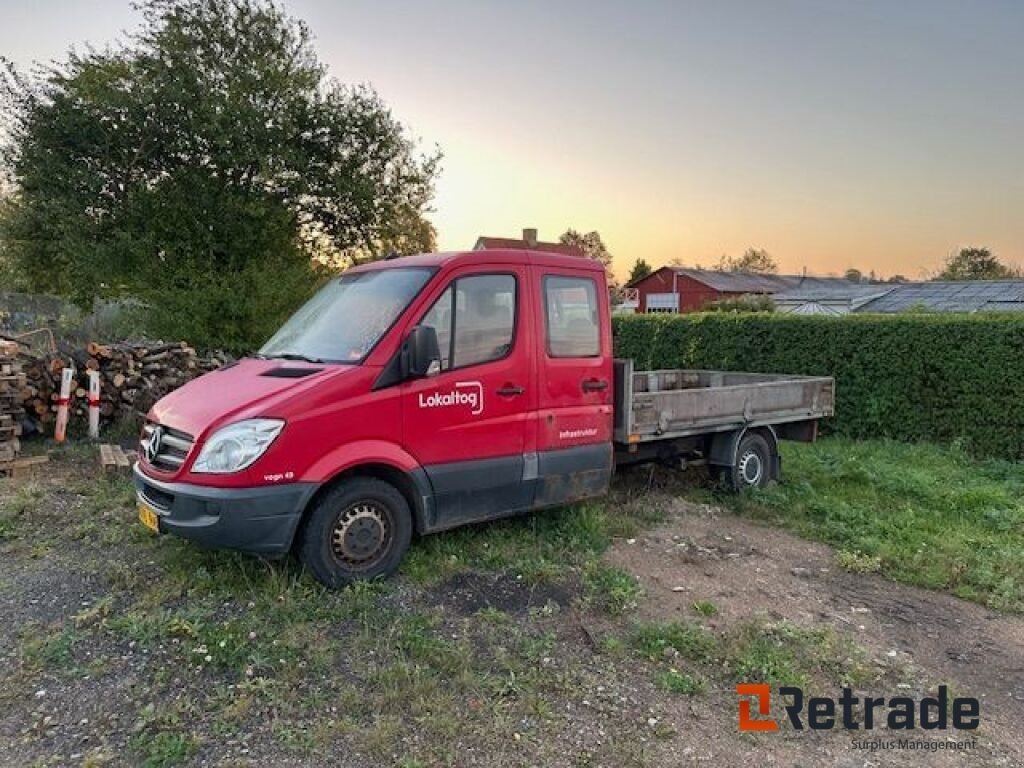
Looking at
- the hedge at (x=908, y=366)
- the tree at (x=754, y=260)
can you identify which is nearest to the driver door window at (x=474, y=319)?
the hedge at (x=908, y=366)

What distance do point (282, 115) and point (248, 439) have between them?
12.9 m

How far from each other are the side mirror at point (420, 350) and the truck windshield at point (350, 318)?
25cm

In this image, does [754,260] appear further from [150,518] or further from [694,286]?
[150,518]

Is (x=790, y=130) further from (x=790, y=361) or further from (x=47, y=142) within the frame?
(x=47, y=142)

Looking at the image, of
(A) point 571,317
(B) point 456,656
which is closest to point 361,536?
(B) point 456,656

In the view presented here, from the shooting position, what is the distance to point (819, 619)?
429 centimetres

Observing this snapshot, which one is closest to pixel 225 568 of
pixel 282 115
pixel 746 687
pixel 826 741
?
pixel 746 687

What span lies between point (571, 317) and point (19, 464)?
21.1 feet

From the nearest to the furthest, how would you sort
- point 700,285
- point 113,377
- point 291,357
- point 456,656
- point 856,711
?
1. point 856,711
2. point 456,656
3. point 291,357
4. point 113,377
5. point 700,285

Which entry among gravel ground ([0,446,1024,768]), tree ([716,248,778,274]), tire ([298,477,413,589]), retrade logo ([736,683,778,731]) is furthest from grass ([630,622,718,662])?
tree ([716,248,778,274])

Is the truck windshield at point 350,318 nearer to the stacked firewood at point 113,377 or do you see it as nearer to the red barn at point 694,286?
the stacked firewood at point 113,377

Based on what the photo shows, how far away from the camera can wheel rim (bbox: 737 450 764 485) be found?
23.2 feet

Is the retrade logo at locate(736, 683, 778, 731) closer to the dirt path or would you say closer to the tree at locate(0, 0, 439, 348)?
the dirt path

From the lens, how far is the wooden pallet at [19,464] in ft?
23.8
